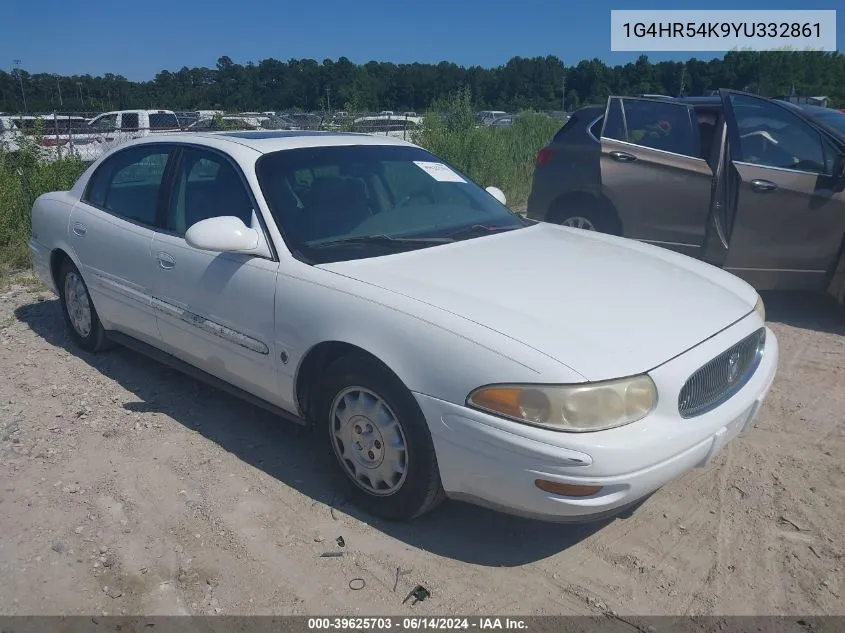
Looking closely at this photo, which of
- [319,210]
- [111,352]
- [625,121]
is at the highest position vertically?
[625,121]

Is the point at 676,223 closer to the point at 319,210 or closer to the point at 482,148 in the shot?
the point at 319,210

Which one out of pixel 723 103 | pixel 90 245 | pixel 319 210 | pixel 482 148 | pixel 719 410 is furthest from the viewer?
pixel 482 148

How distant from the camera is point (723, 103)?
5.77 metres

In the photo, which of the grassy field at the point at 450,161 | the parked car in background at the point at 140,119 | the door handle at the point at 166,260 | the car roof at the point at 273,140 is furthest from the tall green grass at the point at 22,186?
the parked car in background at the point at 140,119

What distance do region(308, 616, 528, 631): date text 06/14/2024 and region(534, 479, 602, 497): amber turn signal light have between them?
48 centimetres

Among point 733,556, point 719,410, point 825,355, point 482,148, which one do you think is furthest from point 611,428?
point 482,148

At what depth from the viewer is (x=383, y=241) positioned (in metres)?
3.44

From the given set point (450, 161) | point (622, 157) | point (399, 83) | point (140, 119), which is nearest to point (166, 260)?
point (622, 157)

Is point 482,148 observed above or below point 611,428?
above

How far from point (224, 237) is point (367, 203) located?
79cm

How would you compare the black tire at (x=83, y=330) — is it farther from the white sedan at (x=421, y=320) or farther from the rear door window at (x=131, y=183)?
the rear door window at (x=131, y=183)

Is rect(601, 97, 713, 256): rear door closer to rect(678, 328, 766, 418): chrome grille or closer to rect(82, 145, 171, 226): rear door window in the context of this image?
rect(678, 328, 766, 418): chrome grille

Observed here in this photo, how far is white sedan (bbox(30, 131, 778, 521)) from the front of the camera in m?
2.47

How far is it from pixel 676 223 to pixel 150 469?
15.1ft
